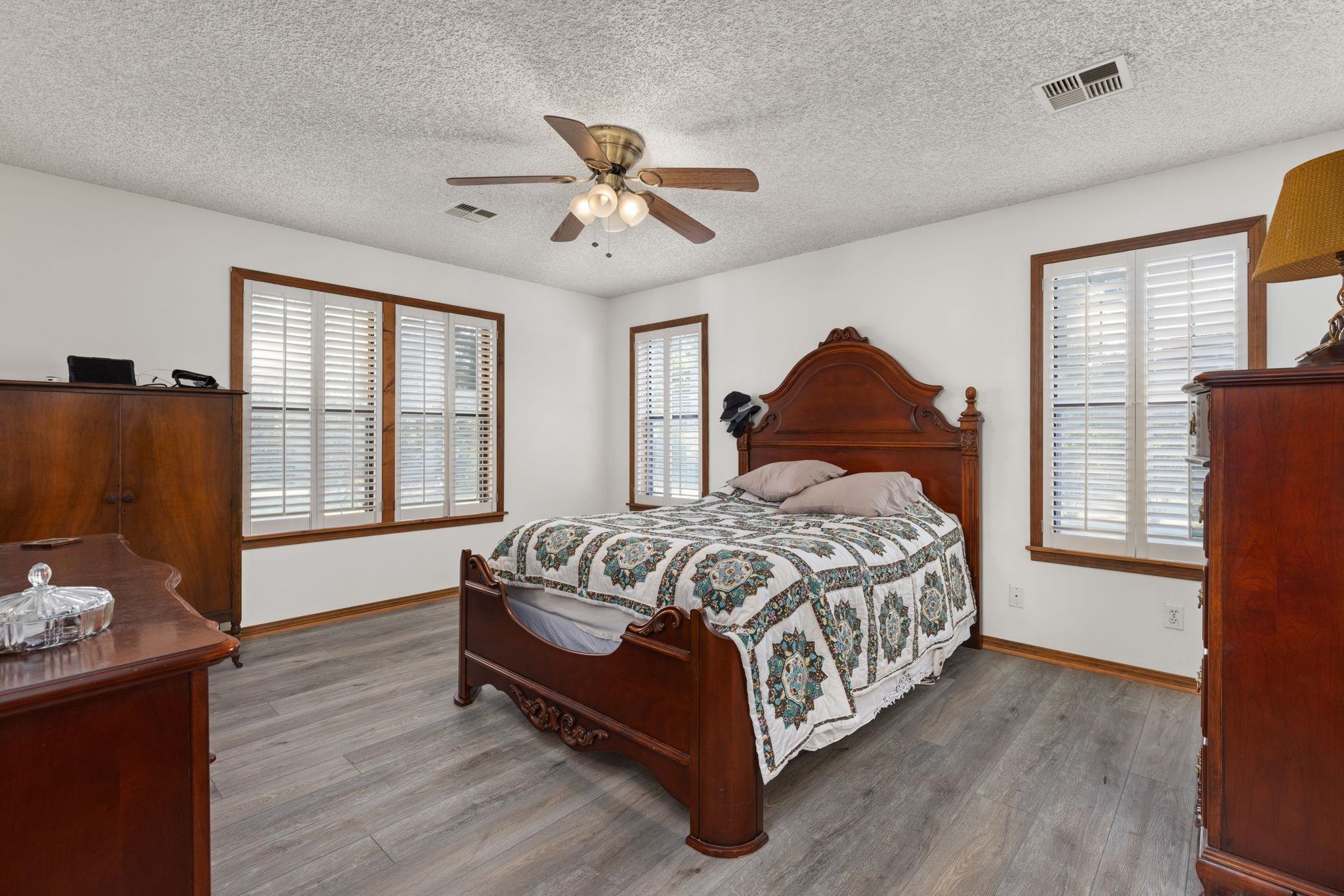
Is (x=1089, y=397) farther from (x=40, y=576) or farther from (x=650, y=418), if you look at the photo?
(x=40, y=576)

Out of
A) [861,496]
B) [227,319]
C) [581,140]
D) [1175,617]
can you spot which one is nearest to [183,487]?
[227,319]

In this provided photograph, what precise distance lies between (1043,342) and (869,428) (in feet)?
3.60

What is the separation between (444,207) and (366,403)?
5.05 feet

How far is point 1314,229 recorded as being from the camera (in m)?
1.50

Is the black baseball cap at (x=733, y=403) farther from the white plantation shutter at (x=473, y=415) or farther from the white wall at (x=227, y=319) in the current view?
the white plantation shutter at (x=473, y=415)

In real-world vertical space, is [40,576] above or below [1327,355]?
below

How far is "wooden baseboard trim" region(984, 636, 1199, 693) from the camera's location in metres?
3.12

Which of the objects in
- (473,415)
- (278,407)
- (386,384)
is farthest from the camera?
(473,415)

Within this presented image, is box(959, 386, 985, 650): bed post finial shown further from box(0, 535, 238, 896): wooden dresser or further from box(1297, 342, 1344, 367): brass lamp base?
box(0, 535, 238, 896): wooden dresser

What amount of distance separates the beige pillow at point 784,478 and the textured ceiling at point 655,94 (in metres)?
Answer: 1.59

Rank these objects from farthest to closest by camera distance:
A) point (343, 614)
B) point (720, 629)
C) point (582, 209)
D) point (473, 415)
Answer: point (473, 415), point (343, 614), point (582, 209), point (720, 629)

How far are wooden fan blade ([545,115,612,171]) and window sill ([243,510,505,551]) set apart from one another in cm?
306

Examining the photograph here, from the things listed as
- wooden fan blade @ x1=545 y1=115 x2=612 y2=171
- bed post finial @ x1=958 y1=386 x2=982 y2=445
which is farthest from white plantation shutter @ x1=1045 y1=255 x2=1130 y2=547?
wooden fan blade @ x1=545 y1=115 x2=612 y2=171

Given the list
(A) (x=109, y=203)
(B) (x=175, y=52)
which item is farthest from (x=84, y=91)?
(A) (x=109, y=203)
